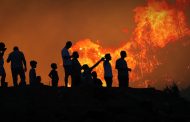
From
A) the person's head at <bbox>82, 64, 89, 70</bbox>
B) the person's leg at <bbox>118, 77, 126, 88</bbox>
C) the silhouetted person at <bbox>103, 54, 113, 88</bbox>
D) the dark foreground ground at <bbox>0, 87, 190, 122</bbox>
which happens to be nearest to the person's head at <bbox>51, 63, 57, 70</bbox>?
the person's head at <bbox>82, 64, 89, 70</bbox>

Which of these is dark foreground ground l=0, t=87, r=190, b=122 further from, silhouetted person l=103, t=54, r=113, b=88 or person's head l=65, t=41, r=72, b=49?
person's head l=65, t=41, r=72, b=49

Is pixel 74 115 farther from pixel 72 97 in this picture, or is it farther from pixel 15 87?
pixel 15 87

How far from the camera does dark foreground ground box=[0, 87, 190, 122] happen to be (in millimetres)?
22547

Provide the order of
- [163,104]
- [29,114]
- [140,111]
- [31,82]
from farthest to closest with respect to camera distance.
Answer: [31,82] → [163,104] → [140,111] → [29,114]

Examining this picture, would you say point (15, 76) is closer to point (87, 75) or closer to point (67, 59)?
point (67, 59)

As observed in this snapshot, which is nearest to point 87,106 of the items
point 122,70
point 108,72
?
point 108,72

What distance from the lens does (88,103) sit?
2433 cm

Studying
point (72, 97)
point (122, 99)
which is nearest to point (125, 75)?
point (122, 99)

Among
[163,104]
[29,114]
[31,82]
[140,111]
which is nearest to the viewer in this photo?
[29,114]

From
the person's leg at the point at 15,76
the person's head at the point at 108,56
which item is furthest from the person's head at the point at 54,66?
the person's head at the point at 108,56

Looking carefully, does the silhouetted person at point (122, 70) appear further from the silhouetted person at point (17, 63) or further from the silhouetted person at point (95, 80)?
the silhouetted person at point (17, 63)

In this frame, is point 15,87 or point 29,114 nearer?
point 29,114

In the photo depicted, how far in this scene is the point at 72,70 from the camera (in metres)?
26.9

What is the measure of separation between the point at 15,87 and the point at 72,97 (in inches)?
128
